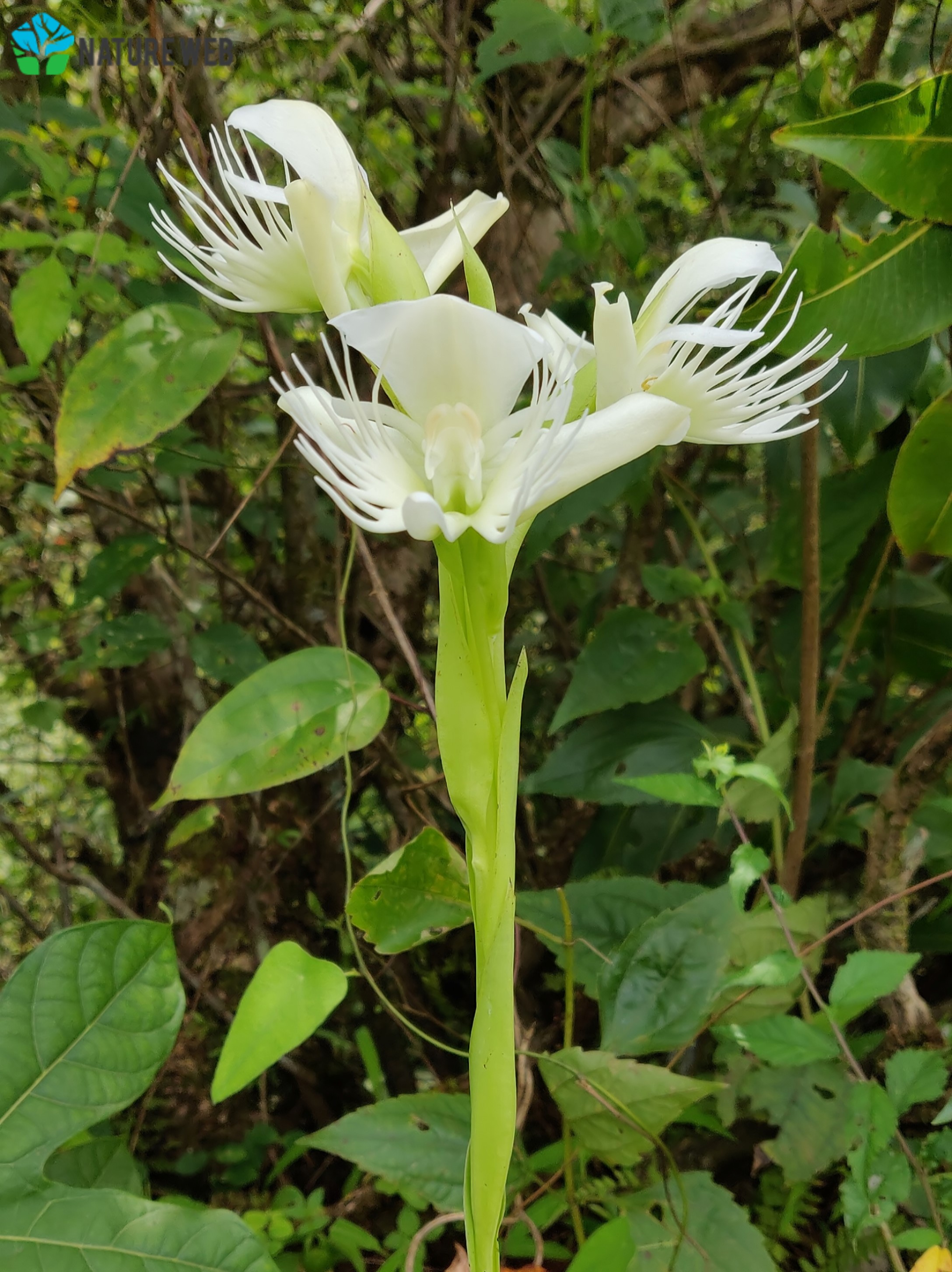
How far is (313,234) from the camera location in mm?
358

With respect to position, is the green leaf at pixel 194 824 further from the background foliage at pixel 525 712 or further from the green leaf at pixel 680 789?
the green leaf at pixel 680 789

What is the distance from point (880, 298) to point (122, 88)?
0.79 metres

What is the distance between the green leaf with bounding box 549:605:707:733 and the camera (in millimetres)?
820

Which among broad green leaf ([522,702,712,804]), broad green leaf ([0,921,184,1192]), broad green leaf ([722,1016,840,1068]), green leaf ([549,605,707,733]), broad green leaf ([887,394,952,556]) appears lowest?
broad green leaf ([722,1016,840,1068])

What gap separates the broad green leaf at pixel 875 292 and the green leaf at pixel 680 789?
0.32 metres

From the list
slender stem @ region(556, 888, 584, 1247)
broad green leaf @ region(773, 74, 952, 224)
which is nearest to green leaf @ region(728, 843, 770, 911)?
slender stem @ region(556, 888, 584, 1247)

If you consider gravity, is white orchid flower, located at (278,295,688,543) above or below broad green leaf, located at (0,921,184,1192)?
above

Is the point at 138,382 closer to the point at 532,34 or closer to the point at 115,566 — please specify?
the point at 115,566

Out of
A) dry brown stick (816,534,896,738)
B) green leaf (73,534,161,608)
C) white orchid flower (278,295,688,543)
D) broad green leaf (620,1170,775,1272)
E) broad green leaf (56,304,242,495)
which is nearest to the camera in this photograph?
white orchid flower (278,295,688,543)

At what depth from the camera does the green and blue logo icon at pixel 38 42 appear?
85 cm

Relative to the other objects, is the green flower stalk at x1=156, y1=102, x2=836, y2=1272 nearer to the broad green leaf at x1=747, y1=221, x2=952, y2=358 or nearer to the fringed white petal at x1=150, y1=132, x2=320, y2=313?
the fringed white petal at x1=150, y1=132, x2=320, y2=313

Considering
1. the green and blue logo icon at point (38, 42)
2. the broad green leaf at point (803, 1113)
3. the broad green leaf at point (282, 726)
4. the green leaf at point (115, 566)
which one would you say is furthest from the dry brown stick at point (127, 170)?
the broad green leaf at point (803, 1113)

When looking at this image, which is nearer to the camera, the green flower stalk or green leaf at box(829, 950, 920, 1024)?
the green flower stalk

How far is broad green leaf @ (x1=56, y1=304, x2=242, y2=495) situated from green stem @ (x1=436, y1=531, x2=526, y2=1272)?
414 millimetres
